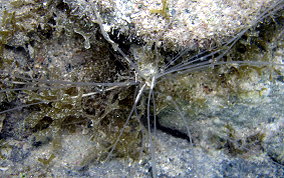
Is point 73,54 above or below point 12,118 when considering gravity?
above

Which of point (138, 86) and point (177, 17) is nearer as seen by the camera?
point (177, 17)

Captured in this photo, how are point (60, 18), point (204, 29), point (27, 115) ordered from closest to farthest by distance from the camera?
point (204, 29), point (60, 18), point (27, 115)

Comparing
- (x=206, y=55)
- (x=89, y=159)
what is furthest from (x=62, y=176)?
(x=206, y=55)

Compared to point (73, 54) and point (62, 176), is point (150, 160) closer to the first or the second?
point (62, 176)

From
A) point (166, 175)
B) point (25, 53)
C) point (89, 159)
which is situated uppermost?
point (25, 53)

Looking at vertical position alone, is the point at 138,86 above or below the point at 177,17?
below

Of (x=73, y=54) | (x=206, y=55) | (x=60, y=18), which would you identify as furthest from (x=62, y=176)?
(x=206, y=55)

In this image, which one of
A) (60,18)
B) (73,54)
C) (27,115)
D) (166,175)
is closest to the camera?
(60,18)

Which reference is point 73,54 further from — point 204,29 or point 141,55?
point 204,29

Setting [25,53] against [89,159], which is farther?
[89,159]
